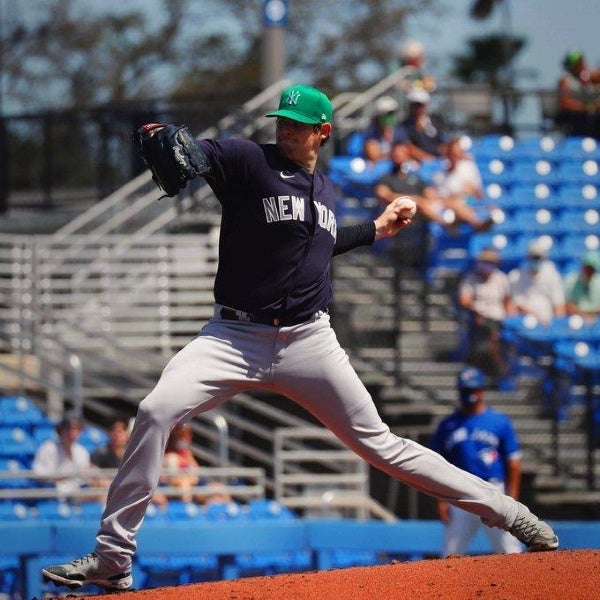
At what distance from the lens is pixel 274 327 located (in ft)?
19.3

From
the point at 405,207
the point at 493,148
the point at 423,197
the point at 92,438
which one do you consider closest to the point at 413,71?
the point at 493,148

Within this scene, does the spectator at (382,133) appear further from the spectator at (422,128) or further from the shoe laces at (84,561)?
the shoe laces at (84,561)

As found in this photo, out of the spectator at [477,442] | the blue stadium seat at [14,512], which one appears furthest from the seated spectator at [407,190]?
the blue stadium seat at [14,512]

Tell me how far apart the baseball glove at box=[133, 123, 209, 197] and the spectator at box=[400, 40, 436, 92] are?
11.0 m

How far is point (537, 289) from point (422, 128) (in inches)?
105

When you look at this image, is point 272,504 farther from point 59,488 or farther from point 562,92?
point 562,92

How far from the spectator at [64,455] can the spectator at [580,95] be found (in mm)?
9083

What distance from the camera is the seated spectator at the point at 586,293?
13859 millimetres

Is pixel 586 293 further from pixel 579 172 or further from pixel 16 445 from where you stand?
pixel 16 445

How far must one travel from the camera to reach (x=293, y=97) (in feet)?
19.3

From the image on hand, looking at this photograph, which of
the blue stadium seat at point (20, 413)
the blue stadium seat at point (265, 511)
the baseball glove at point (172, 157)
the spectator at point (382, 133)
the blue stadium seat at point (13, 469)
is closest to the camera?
the baseball glove at point (172, 157)

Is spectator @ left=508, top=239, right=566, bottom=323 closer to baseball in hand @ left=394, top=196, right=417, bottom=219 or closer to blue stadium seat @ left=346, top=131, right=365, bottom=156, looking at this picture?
blue stadium seat @ left=346, top=131, right=365, bottom=156

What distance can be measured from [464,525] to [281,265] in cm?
416

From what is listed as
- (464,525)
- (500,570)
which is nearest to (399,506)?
(464,525)
